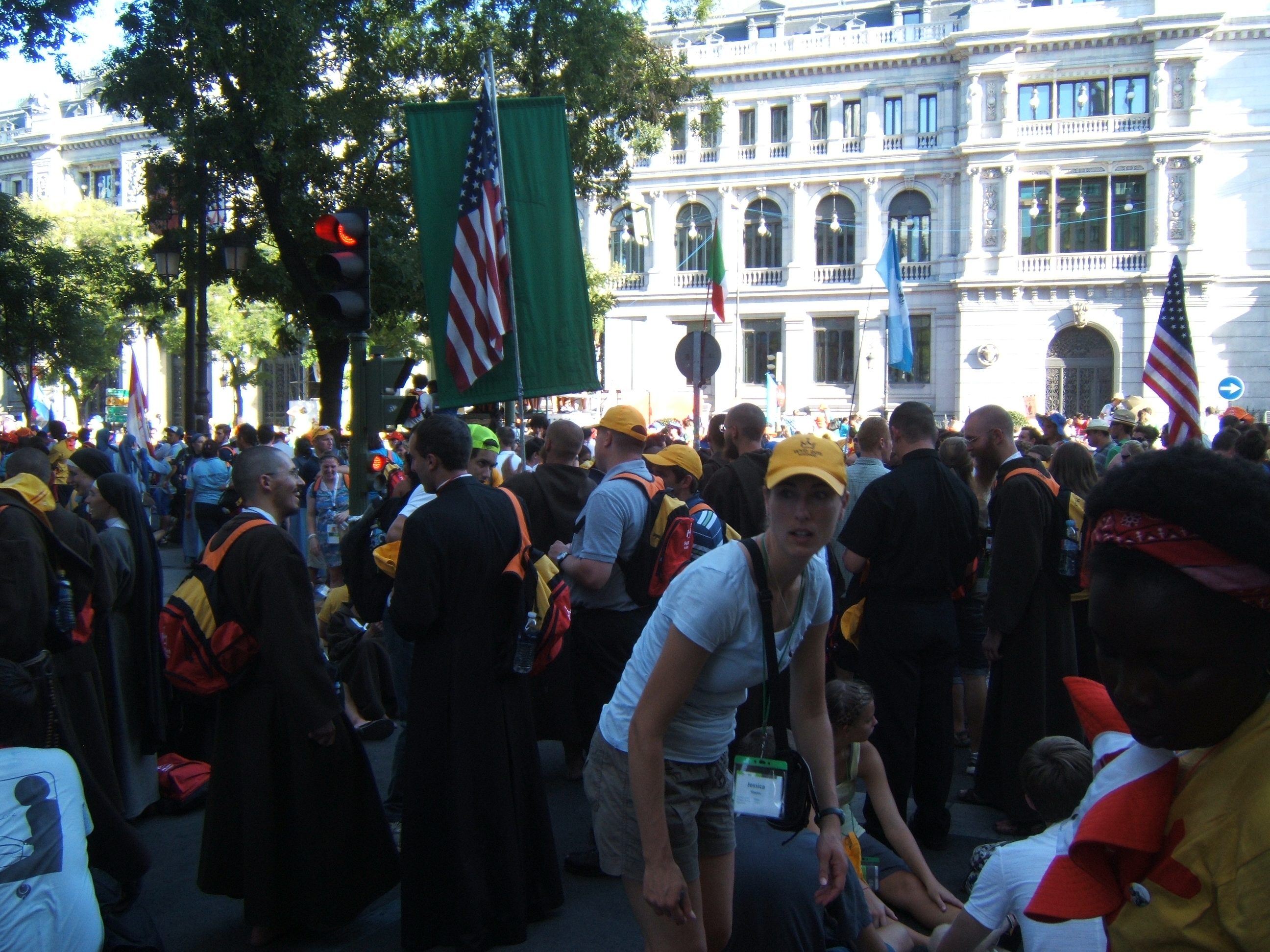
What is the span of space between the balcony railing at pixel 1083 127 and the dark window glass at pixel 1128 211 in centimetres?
170

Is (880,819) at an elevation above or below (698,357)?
below

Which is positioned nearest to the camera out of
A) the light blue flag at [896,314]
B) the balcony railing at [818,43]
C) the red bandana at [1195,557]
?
the red bandana at [1195,557]

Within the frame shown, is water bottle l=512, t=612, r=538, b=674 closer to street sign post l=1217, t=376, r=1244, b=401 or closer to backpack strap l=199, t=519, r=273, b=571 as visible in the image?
backpack strap l=199, t=519, r=273, b=571

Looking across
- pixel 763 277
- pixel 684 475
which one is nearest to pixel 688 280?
pixel 763 277

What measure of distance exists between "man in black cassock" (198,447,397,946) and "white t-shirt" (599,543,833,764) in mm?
1589

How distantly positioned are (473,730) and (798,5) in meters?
43.2

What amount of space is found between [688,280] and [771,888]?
4035 cm

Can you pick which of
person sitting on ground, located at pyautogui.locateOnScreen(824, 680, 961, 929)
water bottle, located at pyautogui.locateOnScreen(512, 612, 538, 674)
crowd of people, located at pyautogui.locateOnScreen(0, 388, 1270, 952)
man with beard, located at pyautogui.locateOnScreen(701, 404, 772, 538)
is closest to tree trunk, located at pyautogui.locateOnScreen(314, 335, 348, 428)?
crowd of people, located at pyautogui.locateOnScreen(0, 388, 1270, 952)

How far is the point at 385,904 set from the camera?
15.0 ft

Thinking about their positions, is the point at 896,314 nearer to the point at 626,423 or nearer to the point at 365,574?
the point at 626,423

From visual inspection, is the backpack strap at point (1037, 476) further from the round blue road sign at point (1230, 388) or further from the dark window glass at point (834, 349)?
the dark window glass at point (834, 349)

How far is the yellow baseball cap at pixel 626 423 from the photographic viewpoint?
16.7ft

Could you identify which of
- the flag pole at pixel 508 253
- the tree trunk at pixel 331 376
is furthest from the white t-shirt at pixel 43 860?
the tree trunk at pixel 331 376

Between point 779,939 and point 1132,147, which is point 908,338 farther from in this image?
point 1132,147
